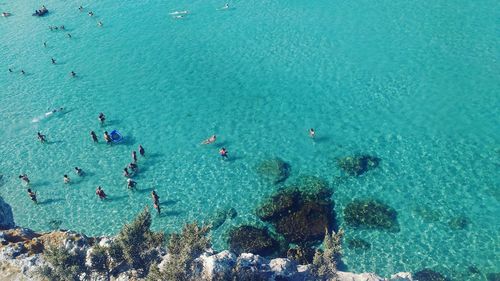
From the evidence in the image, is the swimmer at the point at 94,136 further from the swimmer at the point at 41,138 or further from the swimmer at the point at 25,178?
the swimmer at the point at 25,178

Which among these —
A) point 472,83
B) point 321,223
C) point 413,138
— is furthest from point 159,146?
point 472,83

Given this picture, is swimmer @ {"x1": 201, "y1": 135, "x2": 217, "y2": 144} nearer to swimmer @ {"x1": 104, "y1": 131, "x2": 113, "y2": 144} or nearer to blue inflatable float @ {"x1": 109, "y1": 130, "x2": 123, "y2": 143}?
blue inflatable float @ {"x1": 109, "y1": 130, "x2": 123, "y2": 143}

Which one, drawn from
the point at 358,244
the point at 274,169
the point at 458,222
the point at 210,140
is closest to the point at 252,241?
the point at 358,244

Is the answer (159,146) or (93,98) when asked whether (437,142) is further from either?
(93,98)

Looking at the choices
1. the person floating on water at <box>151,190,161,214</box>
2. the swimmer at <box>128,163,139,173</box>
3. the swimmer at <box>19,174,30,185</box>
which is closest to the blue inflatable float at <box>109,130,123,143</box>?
the swimmer at <box>128,163,139,173</box>

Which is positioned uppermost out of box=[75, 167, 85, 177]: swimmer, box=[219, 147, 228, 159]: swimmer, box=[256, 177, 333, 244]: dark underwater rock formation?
box=[219, 147, 228, 159]: swimmer

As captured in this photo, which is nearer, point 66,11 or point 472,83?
point 472,83
